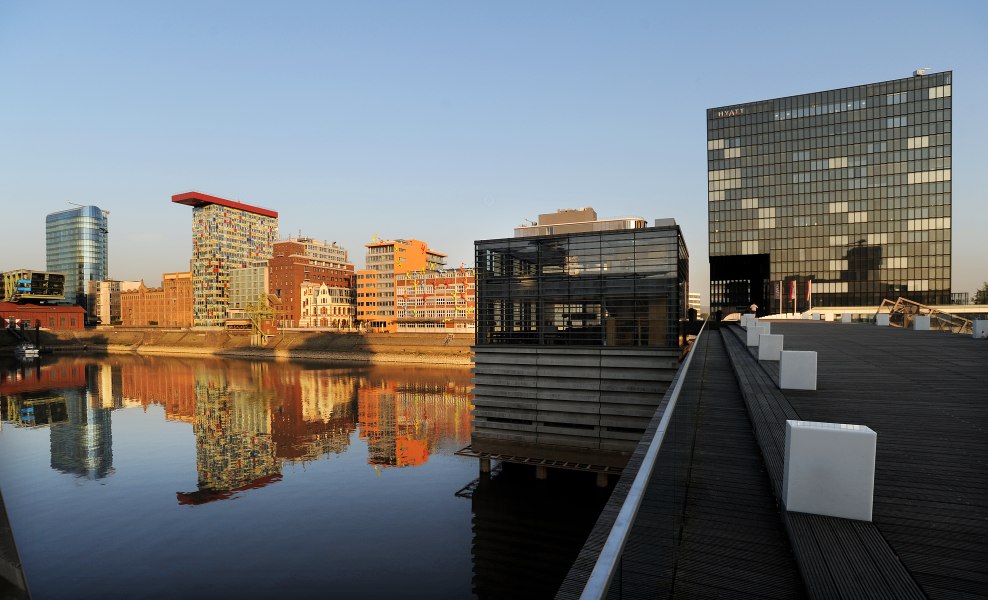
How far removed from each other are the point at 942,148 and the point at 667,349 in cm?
9548

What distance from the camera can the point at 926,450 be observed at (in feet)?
26.6

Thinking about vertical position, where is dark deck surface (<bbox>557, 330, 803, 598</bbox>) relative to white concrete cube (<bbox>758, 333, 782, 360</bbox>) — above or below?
below

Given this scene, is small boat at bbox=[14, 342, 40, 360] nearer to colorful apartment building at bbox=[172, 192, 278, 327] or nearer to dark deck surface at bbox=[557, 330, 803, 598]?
colorful apartment building at bbox=[172, 192, 278, 327]

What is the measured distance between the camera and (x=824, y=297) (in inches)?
3551

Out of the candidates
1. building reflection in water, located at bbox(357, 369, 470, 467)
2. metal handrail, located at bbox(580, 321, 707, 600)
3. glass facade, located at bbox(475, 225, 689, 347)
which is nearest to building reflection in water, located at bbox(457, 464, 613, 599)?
glass facade, located at bbox(475, 225, 689, 347)

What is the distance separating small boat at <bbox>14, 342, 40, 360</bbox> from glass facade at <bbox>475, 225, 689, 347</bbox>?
138873 millimetres

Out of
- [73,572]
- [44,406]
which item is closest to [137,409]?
[44,406]

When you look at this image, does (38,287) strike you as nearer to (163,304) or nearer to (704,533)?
(163,304)

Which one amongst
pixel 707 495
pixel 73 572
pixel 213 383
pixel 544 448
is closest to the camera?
pixel 707 495

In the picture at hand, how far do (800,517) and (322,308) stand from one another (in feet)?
506

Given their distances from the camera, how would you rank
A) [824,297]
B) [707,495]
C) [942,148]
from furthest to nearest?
[824,297]
[942,148]
[707,495]

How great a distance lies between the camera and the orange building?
185750 millimetres

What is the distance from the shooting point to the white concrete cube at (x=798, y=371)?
12.7m

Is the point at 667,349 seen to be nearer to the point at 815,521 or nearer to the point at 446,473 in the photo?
the point at 446,473
